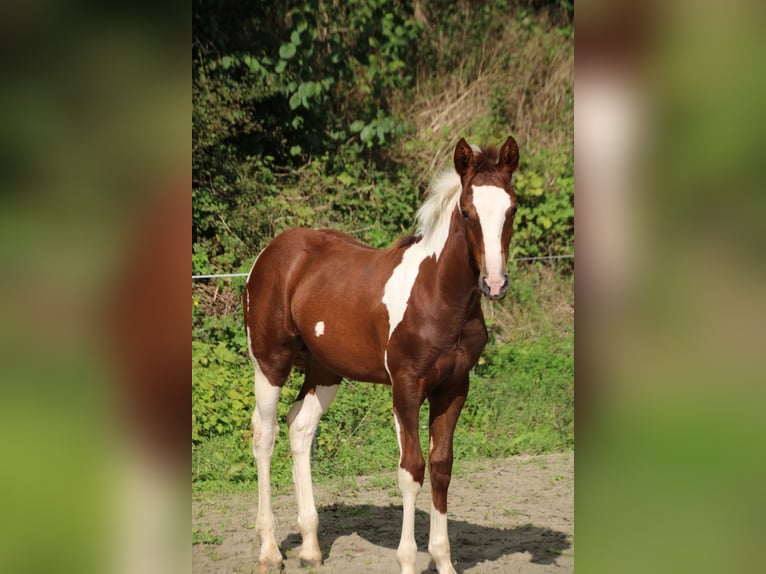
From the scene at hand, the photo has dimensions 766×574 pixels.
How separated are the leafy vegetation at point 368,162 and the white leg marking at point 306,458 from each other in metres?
1.39

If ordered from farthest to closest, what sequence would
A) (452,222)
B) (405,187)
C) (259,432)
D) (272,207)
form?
1. (405,187)
2. (272,207)
3. (259,432)
4. (452,222)

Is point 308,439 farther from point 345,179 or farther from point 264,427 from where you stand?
point 345,179

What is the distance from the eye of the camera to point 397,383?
3803 millimetres

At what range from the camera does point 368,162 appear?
9422 millimetres

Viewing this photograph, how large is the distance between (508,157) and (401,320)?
3.11ft

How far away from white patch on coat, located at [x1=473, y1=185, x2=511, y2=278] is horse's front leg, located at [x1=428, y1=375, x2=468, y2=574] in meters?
0.83

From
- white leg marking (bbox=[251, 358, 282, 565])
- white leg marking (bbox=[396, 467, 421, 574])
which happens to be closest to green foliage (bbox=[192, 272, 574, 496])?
white leg marking (bbox=[251, 358, 282, 565])

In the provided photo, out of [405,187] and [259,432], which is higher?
[405,187]

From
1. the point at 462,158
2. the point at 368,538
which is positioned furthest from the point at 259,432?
the point at 462,158

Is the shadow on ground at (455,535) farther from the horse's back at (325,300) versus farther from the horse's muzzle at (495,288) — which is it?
the horse's muzzle at (495,288)

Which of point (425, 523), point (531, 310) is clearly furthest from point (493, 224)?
point (531, 310)

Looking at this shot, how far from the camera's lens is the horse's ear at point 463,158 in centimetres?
348
